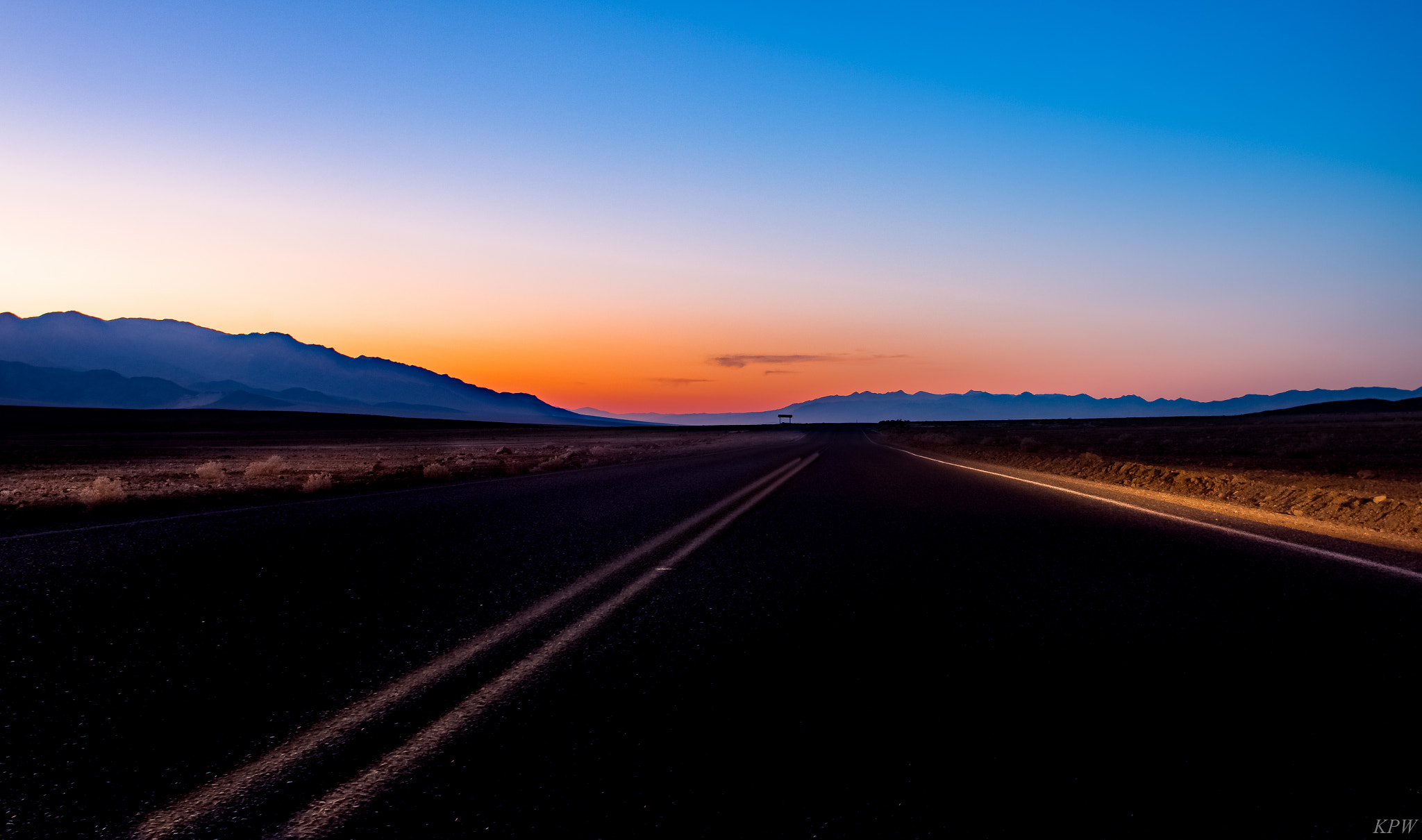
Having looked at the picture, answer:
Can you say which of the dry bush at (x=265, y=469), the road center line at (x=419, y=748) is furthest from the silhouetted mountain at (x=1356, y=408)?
the road center line at (x=419, y=748)

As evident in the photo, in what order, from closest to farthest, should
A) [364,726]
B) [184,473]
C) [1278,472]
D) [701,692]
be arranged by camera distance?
[364,726] < [701,692] < [1278,472] < [184,473]

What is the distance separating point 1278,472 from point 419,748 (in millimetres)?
22749

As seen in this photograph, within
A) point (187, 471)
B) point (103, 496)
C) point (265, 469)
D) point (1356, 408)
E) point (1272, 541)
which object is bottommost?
point (187, 471)

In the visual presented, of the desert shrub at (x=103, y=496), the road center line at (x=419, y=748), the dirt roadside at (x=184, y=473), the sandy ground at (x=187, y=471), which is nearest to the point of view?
the road center line at (x=419, y=748)

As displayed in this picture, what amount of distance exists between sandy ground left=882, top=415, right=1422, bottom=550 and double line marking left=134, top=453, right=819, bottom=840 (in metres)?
7.83

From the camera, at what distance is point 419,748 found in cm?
247

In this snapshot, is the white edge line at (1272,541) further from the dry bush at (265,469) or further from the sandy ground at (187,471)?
the dry bush at (265,469)

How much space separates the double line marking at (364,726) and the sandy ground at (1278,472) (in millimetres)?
7830

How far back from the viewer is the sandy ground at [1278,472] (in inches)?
350

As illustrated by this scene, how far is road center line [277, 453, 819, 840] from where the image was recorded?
79.4 inches

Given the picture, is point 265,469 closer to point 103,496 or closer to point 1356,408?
point 103,496

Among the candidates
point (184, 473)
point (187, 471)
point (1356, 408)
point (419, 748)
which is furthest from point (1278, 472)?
point (1356, 408)

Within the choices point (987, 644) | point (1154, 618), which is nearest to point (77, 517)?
point (987, 644)

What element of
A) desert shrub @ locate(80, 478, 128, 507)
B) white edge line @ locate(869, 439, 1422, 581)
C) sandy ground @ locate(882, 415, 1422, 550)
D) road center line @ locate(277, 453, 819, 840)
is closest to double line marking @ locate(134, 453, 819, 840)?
road center line @ locate(277, 453, 819, 840)
